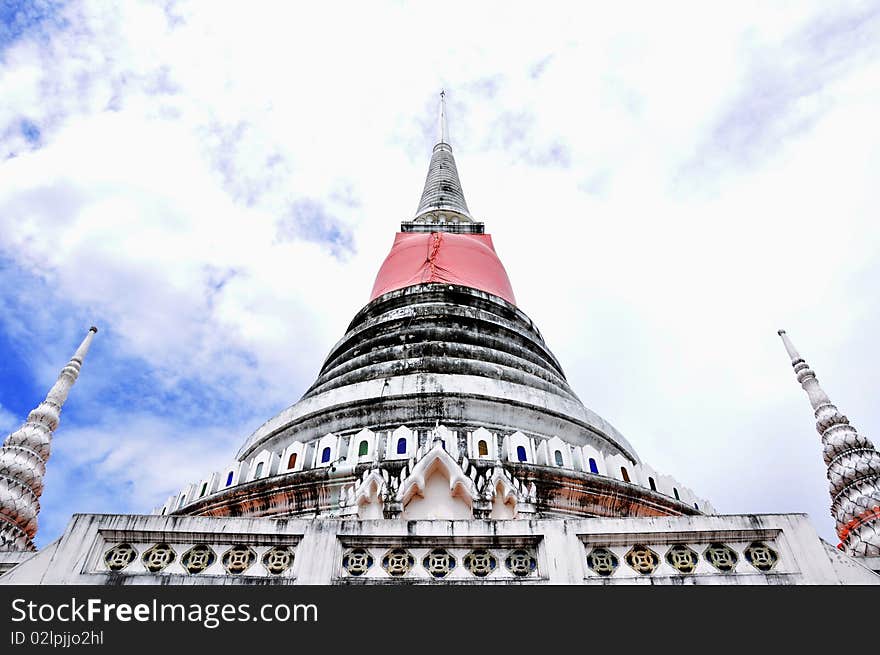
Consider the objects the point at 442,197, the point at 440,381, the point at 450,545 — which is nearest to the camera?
the point at 450,545

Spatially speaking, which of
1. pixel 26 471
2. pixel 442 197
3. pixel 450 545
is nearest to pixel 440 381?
pixel 26 471

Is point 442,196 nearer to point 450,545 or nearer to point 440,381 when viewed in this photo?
point 440,381

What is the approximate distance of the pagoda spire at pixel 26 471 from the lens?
916cm

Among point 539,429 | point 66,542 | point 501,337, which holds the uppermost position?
point 501,337

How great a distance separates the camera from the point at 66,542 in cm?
539

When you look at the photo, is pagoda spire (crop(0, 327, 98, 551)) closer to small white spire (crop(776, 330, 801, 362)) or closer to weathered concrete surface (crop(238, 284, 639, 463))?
weathered concrete surface (crop(238, 284, 639, 463))

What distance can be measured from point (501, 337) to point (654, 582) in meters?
10.5

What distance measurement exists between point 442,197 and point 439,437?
16.0 meters

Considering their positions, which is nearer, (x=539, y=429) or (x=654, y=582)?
(x=654, y=582)

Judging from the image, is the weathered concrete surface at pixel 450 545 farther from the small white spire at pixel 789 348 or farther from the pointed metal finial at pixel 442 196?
the pointed metal finial at pixel 442 196

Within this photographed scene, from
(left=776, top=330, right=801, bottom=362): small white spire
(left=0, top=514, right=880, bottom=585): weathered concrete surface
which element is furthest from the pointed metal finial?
(left=0, top=514, right=880, bottom=585): weathered concrete surface

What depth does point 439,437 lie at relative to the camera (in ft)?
32.7
